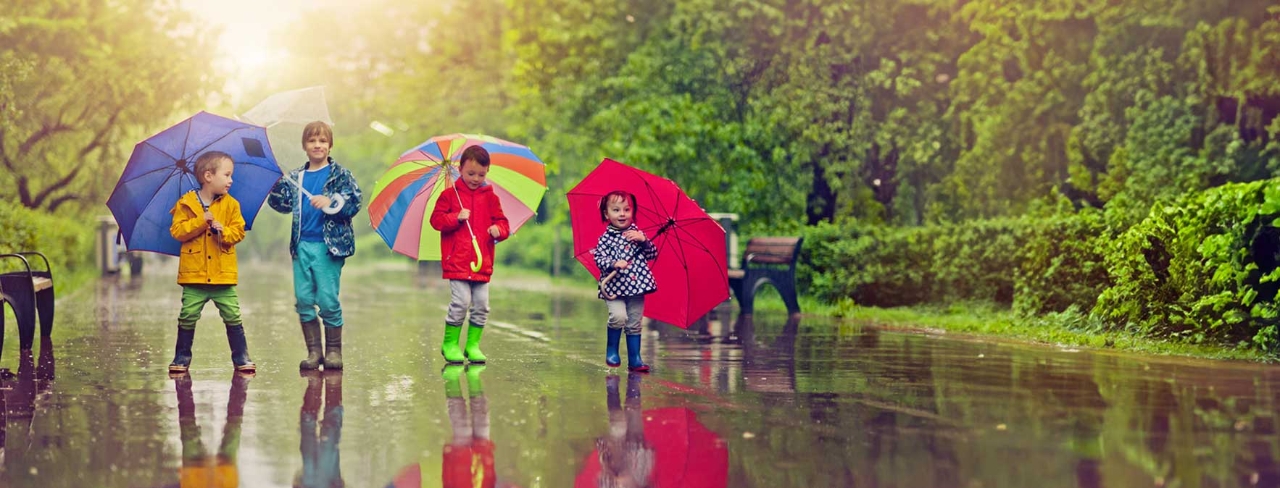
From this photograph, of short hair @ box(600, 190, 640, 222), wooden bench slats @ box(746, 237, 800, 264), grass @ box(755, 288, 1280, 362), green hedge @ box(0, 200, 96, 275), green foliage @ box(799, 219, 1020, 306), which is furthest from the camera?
Answer: green hedge @ box(0, 200, 96, 275)

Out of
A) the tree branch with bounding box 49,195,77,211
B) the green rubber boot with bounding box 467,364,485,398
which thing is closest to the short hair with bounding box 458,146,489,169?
the green rubber boot with bounding box 467,364,485,398

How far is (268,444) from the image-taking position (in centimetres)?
786

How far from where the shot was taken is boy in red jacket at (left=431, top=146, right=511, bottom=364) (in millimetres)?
11906

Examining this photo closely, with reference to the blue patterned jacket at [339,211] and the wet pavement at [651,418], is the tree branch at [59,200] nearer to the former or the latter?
the wet pavement at [651,418]

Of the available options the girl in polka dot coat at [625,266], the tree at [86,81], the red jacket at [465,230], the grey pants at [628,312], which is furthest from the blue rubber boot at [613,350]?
the tree at [86,81]

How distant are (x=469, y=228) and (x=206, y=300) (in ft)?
6.44

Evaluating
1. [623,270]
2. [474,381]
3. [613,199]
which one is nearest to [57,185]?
[613,199]

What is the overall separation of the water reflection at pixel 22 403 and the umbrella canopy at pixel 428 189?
2777 millimetres

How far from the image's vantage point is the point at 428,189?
12680 millimetres

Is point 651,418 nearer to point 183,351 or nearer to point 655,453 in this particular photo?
point 655,453

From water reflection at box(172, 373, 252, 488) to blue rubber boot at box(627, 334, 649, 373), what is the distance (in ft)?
9.72

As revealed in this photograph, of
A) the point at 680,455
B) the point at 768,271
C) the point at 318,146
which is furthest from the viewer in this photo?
the point at 768,271

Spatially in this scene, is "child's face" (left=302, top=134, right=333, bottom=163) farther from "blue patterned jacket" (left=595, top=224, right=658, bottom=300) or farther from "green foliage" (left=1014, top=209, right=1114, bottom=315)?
"green foliage" (left=1014, top=209, right=1114, bottom=315)

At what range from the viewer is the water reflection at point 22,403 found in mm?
7527
